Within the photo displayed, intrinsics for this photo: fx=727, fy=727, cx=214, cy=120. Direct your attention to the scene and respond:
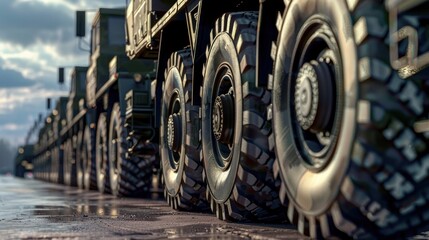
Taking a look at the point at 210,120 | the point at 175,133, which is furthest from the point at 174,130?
the point at 210,120

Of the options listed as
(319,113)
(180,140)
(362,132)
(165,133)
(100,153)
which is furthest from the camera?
(100,153)

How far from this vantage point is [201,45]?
6500mm

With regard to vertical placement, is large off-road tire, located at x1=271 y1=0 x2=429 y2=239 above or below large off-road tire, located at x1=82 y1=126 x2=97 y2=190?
below

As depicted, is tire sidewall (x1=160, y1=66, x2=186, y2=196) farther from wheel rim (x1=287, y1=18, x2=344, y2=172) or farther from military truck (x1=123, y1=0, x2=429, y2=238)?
wheel rim (x1=287, y1=18, x2=344, y2=172)

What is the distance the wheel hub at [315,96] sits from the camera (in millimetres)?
3621

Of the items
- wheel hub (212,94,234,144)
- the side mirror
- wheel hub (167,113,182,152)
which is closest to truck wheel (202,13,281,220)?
wheel hub (212,94,234,144)

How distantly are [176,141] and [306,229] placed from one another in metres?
3.63

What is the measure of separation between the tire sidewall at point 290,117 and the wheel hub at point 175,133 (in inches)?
119

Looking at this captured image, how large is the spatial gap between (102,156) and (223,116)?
378 inches

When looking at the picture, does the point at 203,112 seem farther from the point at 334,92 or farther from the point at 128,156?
the point at 128,156

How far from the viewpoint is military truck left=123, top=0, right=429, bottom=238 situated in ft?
10.5

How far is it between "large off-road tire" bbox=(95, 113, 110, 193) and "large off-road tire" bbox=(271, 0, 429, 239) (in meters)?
10.2

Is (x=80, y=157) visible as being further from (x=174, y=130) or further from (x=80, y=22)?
(x=174, y=130)

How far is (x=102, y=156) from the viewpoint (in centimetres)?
1476
